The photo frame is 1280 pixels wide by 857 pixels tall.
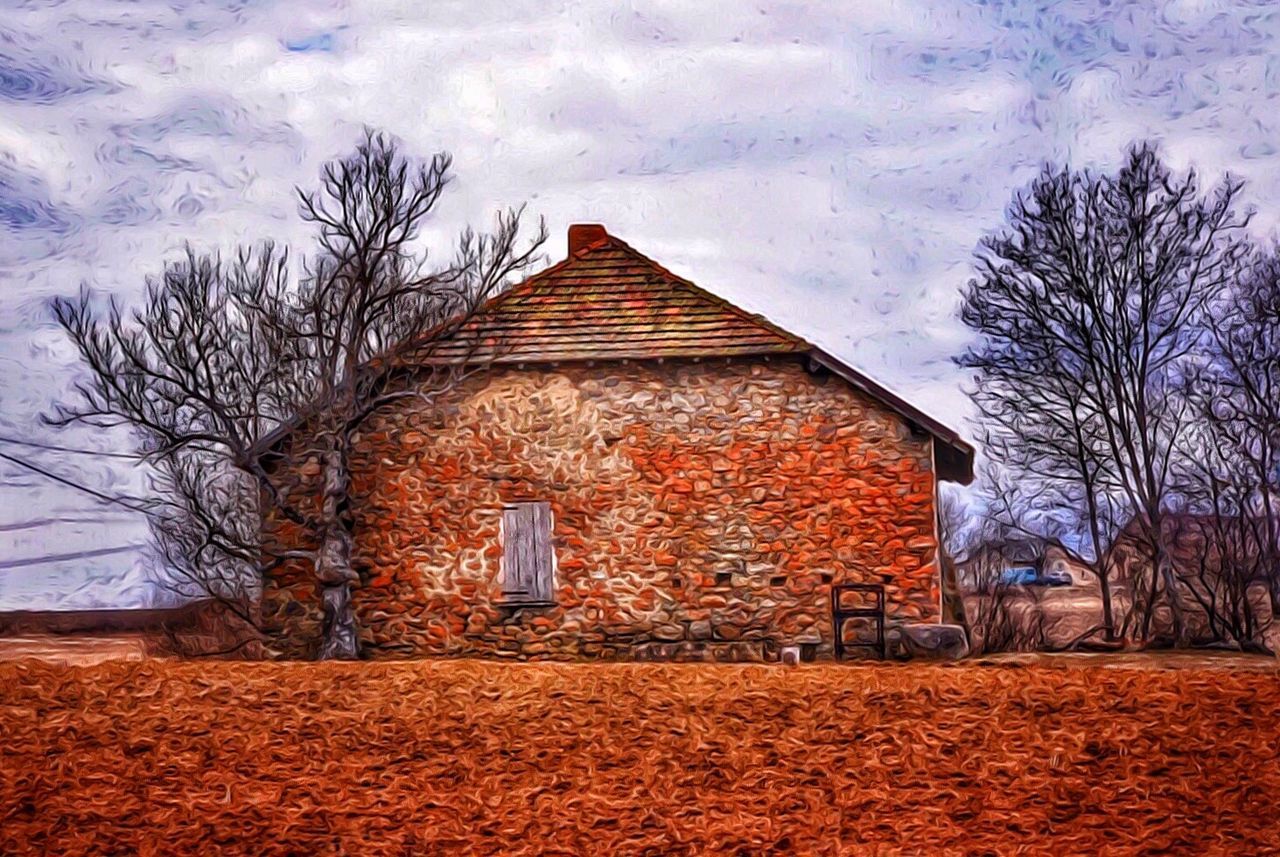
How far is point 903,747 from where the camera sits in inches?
352

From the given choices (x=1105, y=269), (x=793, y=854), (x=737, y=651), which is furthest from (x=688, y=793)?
(x=1105, y=269)

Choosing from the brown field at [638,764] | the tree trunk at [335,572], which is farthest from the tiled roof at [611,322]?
the brown field at [638,764]

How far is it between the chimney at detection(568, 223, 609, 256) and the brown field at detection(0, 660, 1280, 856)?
8.10 m

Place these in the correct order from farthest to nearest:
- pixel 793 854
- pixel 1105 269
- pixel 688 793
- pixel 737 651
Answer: pixel 1105 269 < pixel 737 651 < pixel 688 793 < pixel 793 854

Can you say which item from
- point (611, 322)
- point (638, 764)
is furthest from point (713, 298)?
point (638, 764)

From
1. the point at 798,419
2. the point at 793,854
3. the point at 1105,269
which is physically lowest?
the point at 793,854

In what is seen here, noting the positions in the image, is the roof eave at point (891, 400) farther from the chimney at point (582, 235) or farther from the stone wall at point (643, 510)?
the chimney at point (582, 235)

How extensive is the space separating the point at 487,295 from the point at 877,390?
5374 mm

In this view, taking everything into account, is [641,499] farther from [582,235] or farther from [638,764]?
[638,764]

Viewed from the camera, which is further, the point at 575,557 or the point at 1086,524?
the point at 1086,524

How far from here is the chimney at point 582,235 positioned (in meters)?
17.5

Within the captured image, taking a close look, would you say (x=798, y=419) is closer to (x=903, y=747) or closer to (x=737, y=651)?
(x=737, y=651)

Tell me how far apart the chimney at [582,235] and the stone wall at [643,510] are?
2.11 meters

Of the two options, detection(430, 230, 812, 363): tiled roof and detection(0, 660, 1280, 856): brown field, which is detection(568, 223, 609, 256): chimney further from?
detection(0, 660, 1280, 856): brown field
